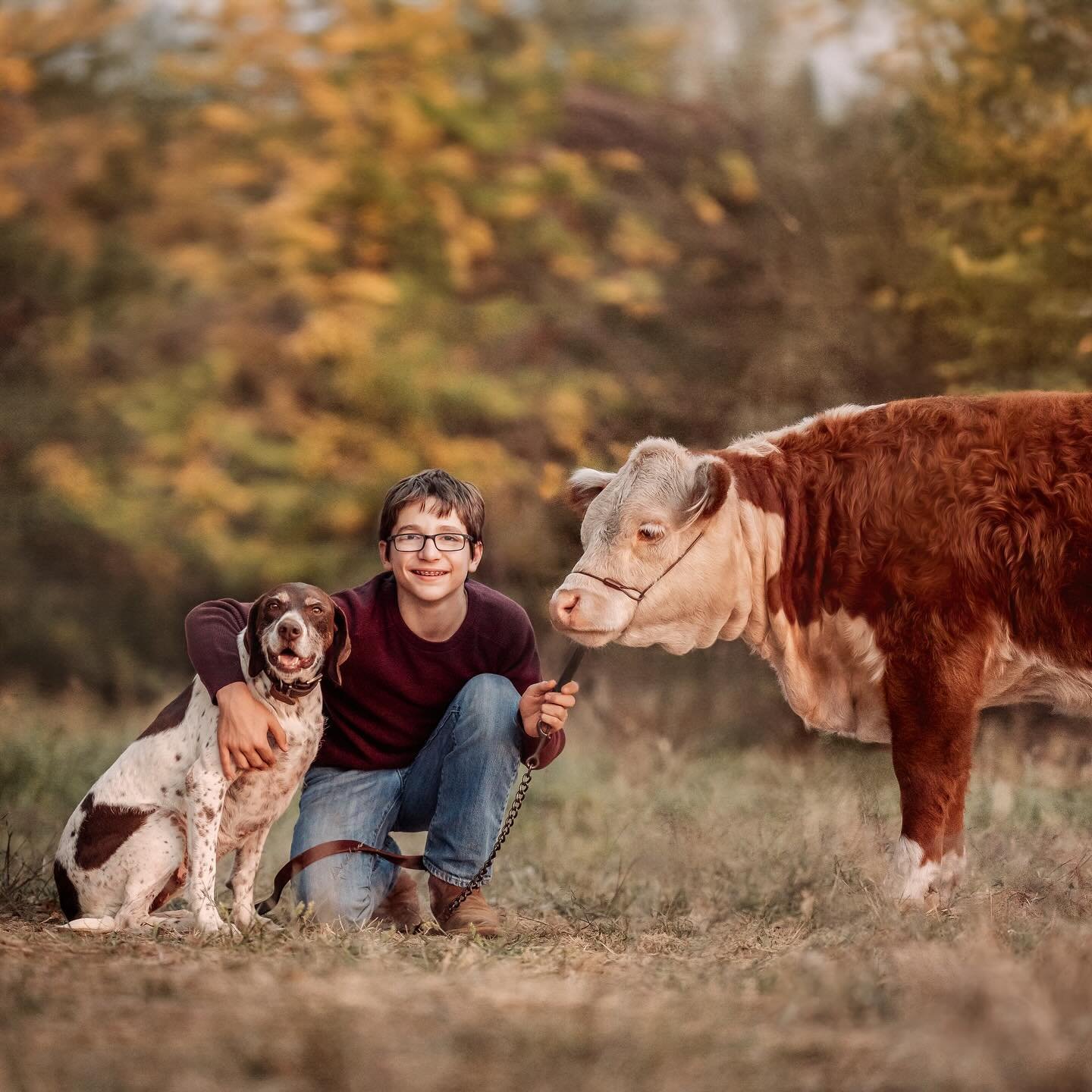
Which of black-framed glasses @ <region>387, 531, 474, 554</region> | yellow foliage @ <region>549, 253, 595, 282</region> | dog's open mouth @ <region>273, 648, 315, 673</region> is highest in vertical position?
yellow foliage @ <region>549, 253, 595, 282</region>

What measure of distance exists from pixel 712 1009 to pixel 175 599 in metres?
9.98

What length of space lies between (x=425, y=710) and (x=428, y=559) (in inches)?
21.1

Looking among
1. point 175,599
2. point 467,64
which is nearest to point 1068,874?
point 467,64

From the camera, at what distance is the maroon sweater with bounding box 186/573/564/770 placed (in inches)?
173

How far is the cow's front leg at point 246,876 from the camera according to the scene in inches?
166

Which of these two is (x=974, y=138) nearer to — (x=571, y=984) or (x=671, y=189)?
(x=671, y=189)

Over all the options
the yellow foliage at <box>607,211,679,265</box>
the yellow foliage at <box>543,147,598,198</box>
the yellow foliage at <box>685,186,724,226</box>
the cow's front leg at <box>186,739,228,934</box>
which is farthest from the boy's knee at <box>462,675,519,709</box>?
the yellow foliage at <box>543,147,598,198</box>

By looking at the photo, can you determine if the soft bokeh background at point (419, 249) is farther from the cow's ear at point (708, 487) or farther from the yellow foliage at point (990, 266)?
the cow's ear at point (708, 487)

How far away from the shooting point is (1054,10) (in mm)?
8656

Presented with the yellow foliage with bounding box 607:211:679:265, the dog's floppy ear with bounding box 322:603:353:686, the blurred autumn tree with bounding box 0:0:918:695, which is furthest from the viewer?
the yellow foliage with bounding box 607:211:679:265

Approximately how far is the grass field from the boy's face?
1.07 metres

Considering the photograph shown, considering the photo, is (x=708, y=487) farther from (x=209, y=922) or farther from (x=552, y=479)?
(x=552, y=479)

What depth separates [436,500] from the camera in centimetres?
437

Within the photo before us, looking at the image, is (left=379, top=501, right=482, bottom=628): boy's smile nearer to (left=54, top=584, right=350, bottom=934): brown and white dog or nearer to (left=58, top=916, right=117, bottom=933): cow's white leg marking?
(left=54, top=584, right=350, bottom=934): brown and white dog
